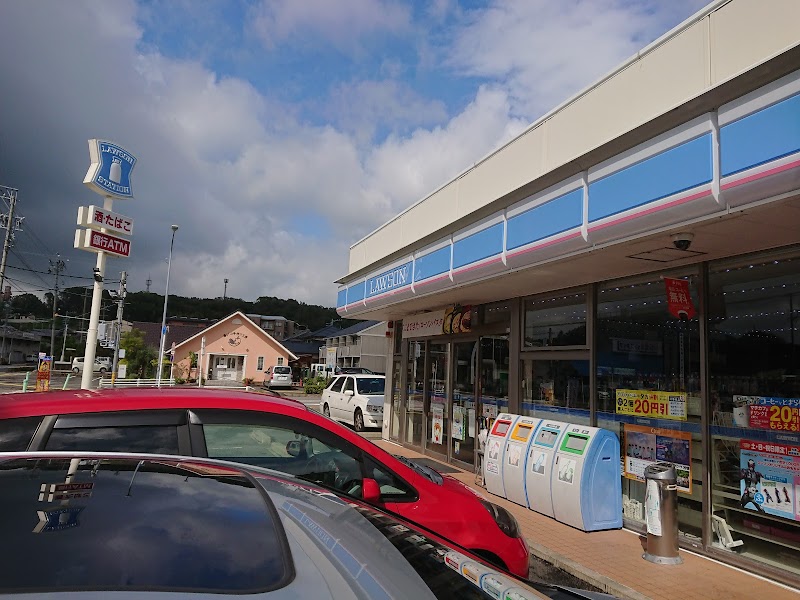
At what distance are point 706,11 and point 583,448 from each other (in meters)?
→ 4.98

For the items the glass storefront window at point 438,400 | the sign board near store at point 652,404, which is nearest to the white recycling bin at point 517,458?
the sign board near store at point 652,404

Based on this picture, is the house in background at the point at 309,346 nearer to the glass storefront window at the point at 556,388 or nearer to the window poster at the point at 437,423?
the window poster at the point at 437,423

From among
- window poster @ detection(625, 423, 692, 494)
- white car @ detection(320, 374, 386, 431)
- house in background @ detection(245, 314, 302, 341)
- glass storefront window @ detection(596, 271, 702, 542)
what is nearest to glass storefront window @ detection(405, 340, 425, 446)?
white car @ detection(320, 374, 386, 431)

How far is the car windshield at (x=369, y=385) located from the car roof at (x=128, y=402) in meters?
15.2

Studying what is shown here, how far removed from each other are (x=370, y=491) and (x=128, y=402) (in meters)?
1.55

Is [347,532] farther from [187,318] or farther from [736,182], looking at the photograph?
[187,318]

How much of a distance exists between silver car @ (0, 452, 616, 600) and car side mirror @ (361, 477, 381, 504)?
3.06ft

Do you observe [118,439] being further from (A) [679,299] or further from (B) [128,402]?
(A) [679,299]

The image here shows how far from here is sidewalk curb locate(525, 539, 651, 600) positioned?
5215 mm

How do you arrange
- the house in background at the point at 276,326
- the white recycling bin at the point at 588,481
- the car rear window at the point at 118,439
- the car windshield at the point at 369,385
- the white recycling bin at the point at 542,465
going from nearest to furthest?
1. the car rear window at the point at 118,439
2. the white recycling bin at the point at 588,481
3. the white recycling bin at the point at 542,465
4. the car windshield at the point at 369,385
5. the house in background at the point at 276,326

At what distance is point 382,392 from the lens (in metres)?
18.8

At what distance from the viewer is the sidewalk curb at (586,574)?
5.21 metres

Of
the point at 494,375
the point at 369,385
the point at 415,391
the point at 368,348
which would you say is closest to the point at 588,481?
the point at 494,375

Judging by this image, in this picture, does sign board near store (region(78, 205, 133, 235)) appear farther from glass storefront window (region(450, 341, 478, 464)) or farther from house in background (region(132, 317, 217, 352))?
house in background (region(132, 317, 217, 352))
